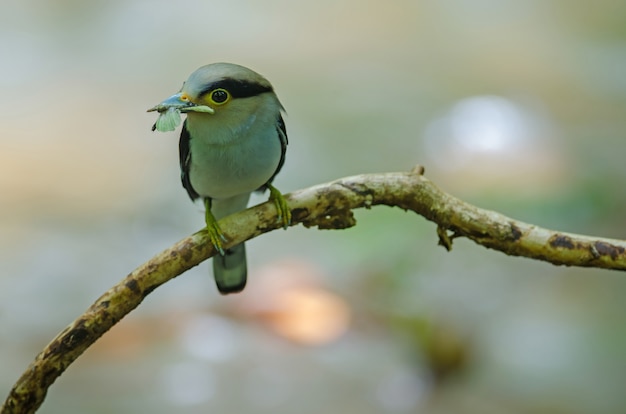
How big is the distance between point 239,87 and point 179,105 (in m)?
0.14

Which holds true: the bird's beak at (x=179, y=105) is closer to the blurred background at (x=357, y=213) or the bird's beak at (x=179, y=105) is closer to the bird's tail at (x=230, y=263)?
the bird's tail at (x=230, y=263)

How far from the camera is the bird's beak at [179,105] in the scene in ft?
4.50

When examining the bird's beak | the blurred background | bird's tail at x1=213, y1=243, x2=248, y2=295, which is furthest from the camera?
the blurred background

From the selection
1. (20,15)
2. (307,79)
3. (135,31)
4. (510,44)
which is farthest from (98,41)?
(510,44)

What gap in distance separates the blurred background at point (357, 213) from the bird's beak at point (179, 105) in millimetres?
1321

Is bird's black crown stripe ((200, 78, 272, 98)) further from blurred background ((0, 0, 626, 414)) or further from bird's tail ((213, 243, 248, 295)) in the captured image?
blurred background ((0, 0, 626, 414))

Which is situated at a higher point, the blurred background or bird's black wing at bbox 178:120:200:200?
bird's black wing at bbox 178:120:200:200

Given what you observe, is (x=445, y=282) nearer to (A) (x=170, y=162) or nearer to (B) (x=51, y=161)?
(A) (x=170, y=162)

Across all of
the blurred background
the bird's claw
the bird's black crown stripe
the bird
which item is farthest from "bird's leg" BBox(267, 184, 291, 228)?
the blurred background

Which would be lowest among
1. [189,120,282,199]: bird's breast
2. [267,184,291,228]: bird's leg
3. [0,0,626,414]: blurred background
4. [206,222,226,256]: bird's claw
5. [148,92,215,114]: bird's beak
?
[0,0,626,414]: blurred background

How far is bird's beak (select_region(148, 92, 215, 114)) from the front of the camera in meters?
1.37

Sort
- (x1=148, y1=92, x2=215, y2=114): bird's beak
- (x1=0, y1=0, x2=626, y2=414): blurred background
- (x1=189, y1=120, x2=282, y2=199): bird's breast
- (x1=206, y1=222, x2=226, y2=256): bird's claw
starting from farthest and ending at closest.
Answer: (x1=0, y1=0, x2=626, y2=414): blurred background → (x1=206, y1=222, x2=226, y2=256): bird's claw → (x1=189, y1=120, x2=282, y2=199): bird's breast → (x1=148, y1=92, x2=215, y2=114): bird's beak

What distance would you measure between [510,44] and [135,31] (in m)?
2.80

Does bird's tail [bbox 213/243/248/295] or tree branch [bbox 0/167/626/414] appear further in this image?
bird's tail [bbox 213/243/248/295]
